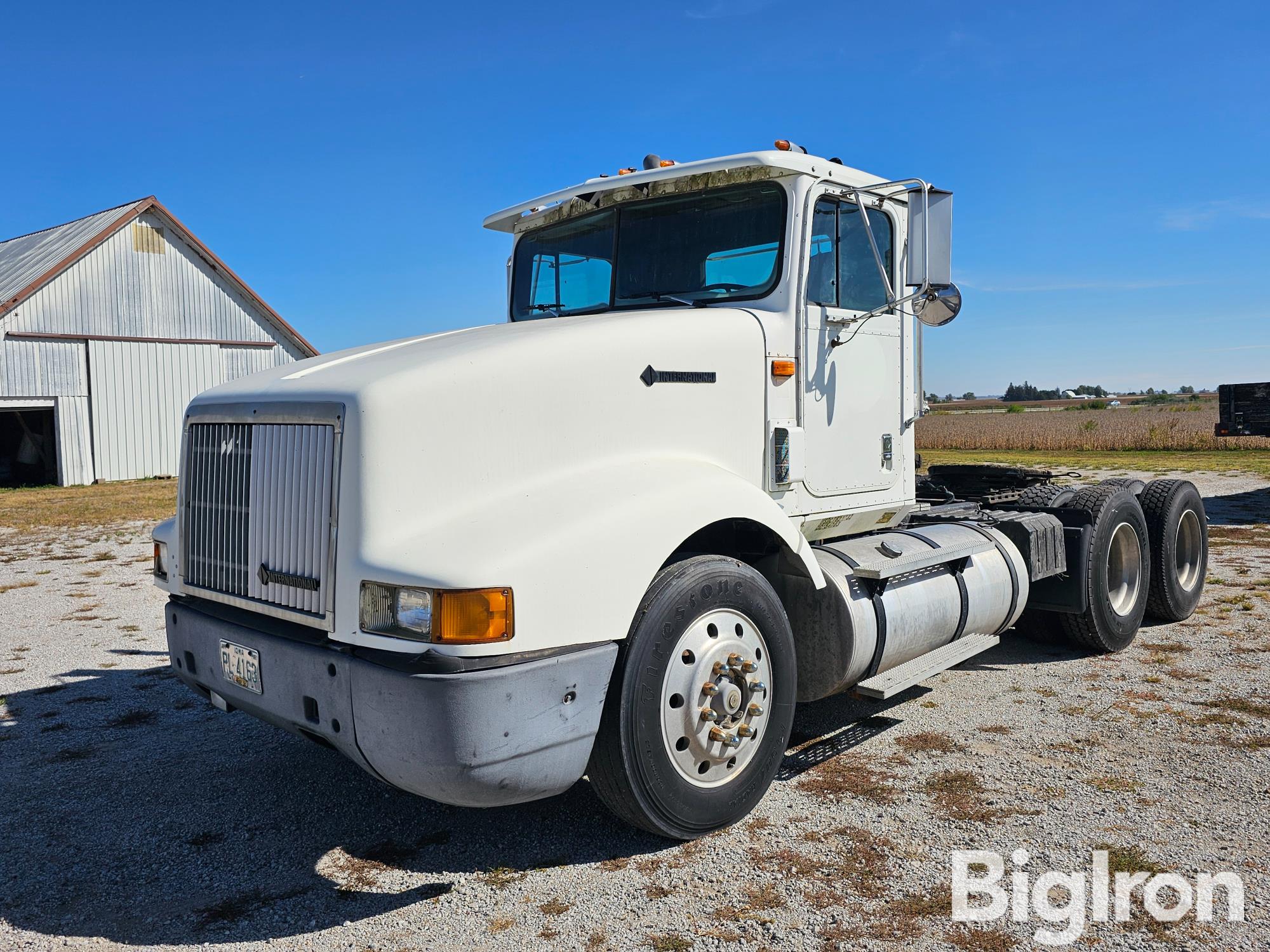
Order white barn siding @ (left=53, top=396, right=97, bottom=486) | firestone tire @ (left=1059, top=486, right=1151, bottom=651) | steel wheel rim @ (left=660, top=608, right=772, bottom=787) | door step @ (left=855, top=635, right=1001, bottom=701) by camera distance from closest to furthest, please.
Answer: steel wheel rim @ (left=660, top=608, right=772, bottom=787)
door step @ (left=855, top=635, right=1001, bottom=701)
firestone tire @ (left=1059, top=486, right=1151, bottom=651)
white barn siding @ (left=53, top=396, right=97, bottom=486)

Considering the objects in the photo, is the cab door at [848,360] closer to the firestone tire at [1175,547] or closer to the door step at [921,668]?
the door step at [921,668]

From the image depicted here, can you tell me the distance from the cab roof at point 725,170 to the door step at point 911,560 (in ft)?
6.18

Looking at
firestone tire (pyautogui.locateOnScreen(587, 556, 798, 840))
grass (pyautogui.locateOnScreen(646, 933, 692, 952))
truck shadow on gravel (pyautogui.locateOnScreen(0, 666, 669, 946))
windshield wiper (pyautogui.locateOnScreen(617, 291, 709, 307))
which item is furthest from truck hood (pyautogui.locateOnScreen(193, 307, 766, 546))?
grass (pyautogui.locateOnScreen(646, 933, 692, 952))

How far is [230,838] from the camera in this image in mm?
3994

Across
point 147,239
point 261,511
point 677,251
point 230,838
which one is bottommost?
point 230,838

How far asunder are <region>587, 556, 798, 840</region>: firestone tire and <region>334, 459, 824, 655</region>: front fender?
0.55 feet

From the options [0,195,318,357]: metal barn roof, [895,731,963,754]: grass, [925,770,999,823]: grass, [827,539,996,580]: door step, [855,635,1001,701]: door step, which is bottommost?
[895,731,963,754]: grass

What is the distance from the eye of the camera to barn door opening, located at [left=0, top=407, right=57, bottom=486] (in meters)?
24.0

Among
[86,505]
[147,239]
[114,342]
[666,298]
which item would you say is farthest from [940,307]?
[147,239]

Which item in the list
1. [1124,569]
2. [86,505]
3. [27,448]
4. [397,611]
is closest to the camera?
[397,611]

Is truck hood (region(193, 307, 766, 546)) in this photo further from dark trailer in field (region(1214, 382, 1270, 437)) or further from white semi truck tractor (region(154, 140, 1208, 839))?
dark trailer in field (region(1214, 382, 1270, 437))

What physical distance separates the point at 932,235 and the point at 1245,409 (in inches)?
697

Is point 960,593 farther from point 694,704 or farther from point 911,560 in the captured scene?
point 694,704

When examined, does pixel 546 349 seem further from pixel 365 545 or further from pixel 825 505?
pixel 825 505
